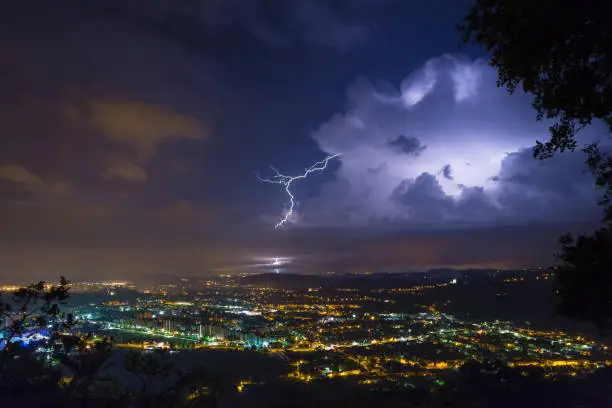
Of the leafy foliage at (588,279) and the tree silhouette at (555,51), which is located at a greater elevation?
the tree silhouette at (555,51)

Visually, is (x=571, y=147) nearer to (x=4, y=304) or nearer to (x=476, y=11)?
(x=476, y=11)

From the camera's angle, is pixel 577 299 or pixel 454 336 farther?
pixel 454 336

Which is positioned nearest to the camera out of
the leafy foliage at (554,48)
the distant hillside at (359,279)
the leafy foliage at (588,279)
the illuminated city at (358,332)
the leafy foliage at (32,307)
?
the leafy foliage at (554,48)

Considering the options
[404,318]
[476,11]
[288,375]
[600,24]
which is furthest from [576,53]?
[404,318]

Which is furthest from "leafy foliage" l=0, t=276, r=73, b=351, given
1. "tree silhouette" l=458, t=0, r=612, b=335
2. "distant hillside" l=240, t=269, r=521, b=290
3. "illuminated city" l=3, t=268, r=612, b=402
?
"distant hillside" l=240, t=269, r=521, b=290

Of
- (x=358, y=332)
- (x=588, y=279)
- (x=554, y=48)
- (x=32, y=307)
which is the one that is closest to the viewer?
(x=554, y=48)

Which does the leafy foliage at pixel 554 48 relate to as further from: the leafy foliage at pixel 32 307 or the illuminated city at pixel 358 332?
the illuminated city at pixel 358 332

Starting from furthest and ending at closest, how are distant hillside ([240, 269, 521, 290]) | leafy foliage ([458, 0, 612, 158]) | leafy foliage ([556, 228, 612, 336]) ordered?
1. distant hillside ([240, 269, 521, 290])
2. leafy foliage ([556, 228, 612, 336])
3. leafy foliage ([458, 0, 612, 158])

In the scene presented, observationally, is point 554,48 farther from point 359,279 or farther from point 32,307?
point 359,279

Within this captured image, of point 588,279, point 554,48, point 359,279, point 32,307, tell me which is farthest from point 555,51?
point 359,279

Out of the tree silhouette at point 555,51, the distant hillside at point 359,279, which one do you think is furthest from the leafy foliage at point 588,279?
the distant hillside at point 359,279

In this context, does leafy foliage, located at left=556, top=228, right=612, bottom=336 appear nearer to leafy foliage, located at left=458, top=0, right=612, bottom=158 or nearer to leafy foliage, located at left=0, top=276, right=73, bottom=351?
leafy foliage, located at left=458, top=0, right=612, bottom=158
